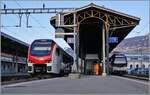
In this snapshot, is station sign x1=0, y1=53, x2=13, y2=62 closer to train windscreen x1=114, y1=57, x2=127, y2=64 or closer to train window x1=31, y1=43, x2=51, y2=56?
train window x1=31, y1=43, x2=51, y2=56

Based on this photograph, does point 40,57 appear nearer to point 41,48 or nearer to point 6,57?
point 41,48

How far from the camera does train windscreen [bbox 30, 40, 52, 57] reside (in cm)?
3706

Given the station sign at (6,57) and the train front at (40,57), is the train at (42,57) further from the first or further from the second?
the station sign at (6,57)

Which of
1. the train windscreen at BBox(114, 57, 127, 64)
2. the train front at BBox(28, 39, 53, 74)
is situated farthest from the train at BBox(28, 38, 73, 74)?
the train windscreen at BBox(114, 57, 127, 64)

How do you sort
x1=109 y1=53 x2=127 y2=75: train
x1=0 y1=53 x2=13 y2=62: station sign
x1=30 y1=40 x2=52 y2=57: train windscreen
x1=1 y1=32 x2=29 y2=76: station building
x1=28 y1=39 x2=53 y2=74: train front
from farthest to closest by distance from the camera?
x1=109 y1=53 x2=127 y2=75: train
x1=0 y1=53 x2=13 y2=62: station sign
x1=1 y1=32 x2=29 y2=76: station building
x1=30 y1=40 x2=52 y2=57: train windscreen
x1=28 y1=39 x2=53 y2=74: train front

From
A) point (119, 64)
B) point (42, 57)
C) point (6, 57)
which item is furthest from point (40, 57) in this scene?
point (119, 64)

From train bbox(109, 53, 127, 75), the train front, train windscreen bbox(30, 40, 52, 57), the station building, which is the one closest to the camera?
the train front

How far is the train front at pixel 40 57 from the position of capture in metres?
36.8

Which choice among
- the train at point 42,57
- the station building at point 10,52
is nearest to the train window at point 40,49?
the train at point 42,57

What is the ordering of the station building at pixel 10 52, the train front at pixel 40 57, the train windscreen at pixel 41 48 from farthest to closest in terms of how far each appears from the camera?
the station building at pixel 10 52, the train windscreen at pixel 41 48, the train front at pixel 40 57

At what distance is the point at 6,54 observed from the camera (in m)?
55.5

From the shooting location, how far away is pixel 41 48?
3747cm

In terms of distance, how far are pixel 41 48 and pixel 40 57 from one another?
1063 millimetres

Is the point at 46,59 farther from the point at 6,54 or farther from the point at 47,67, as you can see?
the point at 6,54
